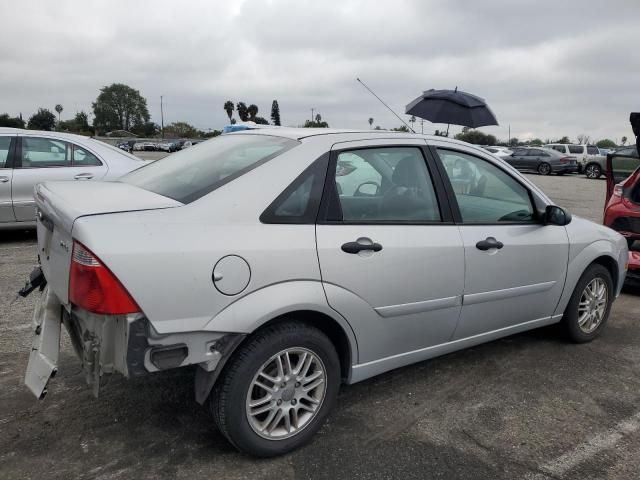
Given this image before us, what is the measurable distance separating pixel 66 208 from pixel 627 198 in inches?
216

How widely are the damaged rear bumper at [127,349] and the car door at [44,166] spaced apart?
486 cm

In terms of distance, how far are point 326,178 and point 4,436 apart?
6.83 ft

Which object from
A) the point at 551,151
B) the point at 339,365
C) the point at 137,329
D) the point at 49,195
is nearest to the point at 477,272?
the point at 339,365

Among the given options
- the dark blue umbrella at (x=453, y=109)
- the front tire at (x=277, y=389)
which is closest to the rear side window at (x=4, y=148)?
the dark blue umbrella at (x=453, y=109)

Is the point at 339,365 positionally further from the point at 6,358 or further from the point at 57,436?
the point at 6,358

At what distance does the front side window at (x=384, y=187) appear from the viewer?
2797 mm

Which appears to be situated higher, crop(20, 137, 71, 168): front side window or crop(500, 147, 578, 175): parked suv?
crop(500, 147, 578, 175): parked suv

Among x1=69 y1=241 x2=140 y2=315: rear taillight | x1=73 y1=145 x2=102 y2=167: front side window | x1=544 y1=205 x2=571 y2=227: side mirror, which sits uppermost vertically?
x1=73 y1=145 x2=102 y2=167: front side window

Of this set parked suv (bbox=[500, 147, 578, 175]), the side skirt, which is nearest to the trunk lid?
the side skirt

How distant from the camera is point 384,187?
303 cm

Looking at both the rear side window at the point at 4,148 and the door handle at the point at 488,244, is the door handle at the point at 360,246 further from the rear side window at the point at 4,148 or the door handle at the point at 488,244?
the rear side window at the point at 4,148

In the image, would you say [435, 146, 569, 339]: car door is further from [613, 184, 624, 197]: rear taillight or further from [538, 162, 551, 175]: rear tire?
[538, 162, 551, 175]: rear tire

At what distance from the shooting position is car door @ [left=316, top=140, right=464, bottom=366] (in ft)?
8.71

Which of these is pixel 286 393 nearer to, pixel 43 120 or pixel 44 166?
pixel 44 166
